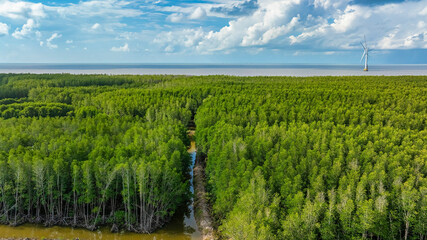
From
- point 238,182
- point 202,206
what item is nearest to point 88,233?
point 202,206

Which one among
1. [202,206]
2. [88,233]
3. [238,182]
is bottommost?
[88,233]

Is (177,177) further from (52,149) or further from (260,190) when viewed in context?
(52,149)

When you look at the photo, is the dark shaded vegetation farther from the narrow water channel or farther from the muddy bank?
the muddy bank

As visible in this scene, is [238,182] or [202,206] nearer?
[238,182]

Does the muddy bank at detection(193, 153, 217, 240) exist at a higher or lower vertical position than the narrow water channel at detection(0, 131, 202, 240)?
higher

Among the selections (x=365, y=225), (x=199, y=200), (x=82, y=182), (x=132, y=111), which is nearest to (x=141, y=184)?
(x=82, y=182)

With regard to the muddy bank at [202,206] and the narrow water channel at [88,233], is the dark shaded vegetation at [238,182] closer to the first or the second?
the narrow water channel at [88,233]

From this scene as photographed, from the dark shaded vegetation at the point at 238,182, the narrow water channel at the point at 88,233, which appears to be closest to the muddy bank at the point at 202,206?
the narrow water channel at the point at 88,233

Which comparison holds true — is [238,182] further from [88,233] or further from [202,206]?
[88,233]

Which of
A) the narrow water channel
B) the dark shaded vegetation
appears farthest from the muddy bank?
the dark shaded vegetation
